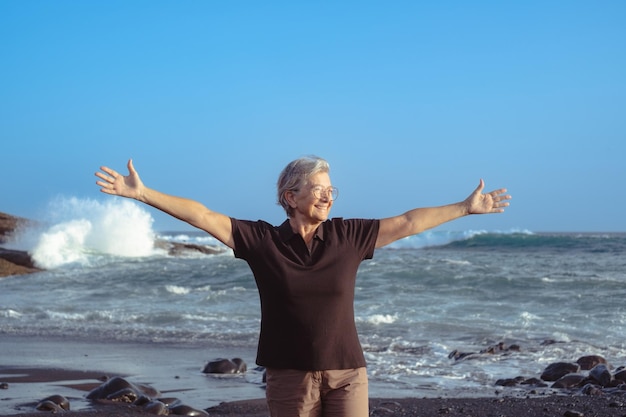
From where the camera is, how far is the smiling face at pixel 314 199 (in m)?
3.81

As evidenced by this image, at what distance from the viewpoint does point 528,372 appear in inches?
377

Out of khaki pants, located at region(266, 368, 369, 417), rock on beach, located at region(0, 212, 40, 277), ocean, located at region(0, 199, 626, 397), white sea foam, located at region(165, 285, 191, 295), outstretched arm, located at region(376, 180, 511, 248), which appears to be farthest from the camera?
rock on beach, located at region(0, 212, 40, 277)

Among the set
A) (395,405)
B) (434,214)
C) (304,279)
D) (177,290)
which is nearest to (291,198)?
(304,279)

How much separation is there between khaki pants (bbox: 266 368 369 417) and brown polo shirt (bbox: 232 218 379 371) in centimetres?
4

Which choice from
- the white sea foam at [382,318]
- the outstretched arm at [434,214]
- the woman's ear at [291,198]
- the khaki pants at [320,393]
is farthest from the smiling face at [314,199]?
the white sea foam at [382,318]

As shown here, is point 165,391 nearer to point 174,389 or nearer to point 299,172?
point 174,389

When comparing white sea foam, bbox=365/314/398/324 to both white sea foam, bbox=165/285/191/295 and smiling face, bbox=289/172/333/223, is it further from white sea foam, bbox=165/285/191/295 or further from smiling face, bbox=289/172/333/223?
smiling face, bbox=289/172/333/223

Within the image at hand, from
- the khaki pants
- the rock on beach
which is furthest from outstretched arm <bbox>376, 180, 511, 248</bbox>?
the rock on beach

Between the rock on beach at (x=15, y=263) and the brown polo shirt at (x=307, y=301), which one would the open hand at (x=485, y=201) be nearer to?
the brown polo shirt at (x=307, y=301)

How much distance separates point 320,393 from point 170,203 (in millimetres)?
1078

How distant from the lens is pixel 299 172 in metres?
3.83

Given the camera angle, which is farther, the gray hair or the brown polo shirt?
the gray hair

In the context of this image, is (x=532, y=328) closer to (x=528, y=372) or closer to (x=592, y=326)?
(x=592, y=326)

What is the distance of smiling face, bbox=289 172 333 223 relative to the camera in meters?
3.81
